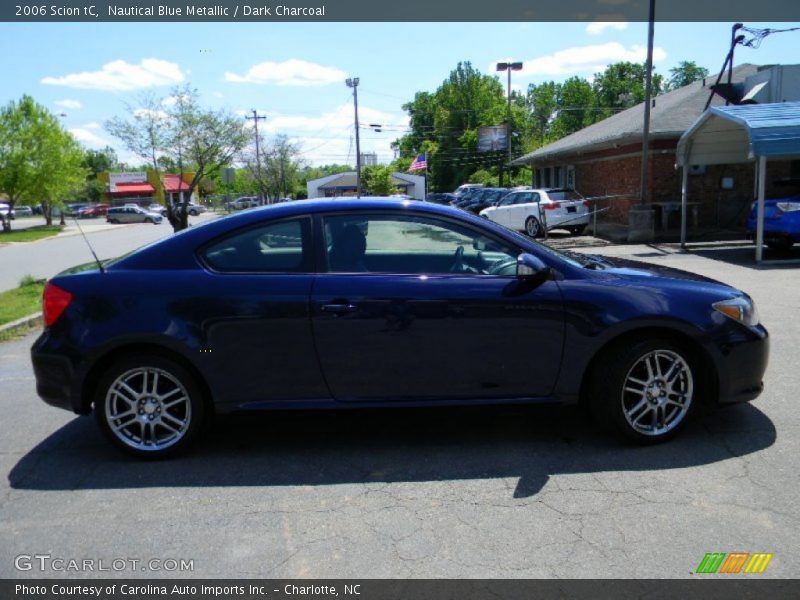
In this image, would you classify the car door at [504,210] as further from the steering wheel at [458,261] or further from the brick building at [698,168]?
the steering wheel at [458,261]

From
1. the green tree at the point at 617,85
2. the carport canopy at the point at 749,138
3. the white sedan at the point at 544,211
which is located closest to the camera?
the carport canopy at the point at 749,138

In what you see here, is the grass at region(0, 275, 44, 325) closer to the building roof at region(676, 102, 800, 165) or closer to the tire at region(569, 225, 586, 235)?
the building roof at region(676, 102, 800, 165)

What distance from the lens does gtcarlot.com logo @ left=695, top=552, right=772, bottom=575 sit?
9.52ft

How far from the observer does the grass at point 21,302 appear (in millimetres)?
9328

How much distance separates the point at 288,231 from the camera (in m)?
4.21

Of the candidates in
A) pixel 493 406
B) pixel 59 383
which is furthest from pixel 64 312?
pixel 493 406

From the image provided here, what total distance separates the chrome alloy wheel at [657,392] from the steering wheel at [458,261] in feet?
4.08

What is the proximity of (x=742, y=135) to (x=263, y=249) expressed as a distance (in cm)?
1543

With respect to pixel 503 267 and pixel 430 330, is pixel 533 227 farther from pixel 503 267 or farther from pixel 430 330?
pixel 430 330

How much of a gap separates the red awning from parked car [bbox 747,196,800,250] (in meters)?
84.3

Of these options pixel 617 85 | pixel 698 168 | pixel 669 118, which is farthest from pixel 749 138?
pixel 617 85

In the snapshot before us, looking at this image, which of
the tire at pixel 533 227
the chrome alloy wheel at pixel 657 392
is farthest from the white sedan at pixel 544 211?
the chrome alloy wheel at pixel 657 392

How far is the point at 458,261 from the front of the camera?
4234mm
